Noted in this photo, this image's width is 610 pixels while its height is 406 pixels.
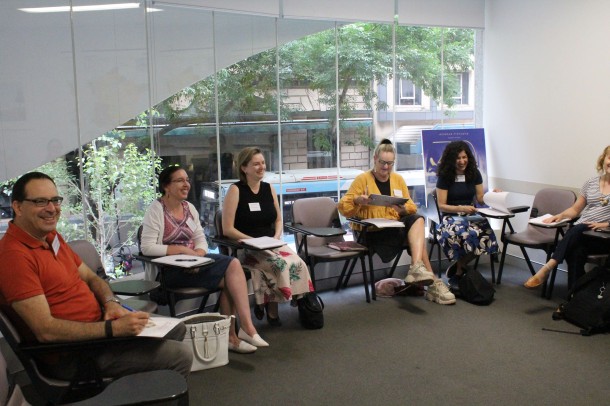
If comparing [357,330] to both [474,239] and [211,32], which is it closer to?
[474,239]

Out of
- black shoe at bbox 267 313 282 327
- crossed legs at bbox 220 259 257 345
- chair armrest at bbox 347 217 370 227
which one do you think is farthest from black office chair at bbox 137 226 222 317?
chair armrest at bbox 347 217 370 227

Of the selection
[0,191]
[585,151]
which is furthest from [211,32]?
[585,151]

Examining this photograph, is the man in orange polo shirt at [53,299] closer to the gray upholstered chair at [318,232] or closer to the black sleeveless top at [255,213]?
the black sleeveless top at [255,213]

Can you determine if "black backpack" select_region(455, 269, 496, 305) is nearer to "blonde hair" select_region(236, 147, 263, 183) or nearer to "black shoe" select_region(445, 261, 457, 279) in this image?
"black shoe" select_region(445, 261, 457, 279)

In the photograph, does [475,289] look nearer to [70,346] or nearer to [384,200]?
[384,200]

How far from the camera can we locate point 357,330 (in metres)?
4.46

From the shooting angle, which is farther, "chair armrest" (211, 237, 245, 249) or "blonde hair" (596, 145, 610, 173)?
"blonde hair" (596, 145, 610, 173)

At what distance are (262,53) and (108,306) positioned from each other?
3.33m

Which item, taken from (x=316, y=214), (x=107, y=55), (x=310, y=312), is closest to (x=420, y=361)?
(x=310, y=312)

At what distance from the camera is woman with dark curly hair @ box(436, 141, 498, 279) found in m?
5.25

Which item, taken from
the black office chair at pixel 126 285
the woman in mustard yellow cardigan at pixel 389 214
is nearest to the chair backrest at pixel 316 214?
the woman in mustard yellow cardigan at pixel 389 214

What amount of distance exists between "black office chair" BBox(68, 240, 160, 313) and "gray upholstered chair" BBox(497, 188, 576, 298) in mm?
3497

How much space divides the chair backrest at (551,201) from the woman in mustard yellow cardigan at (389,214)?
4.15 ft

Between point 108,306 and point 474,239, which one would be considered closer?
point 108,306
